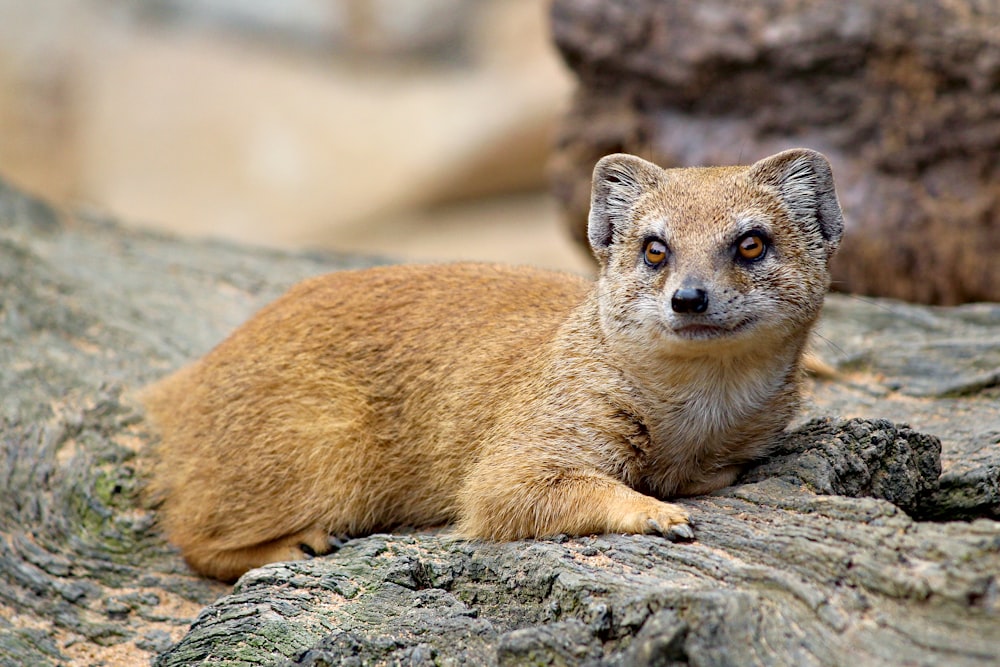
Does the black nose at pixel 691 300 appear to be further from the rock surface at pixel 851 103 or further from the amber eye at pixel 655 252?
the rock surface at pixel 851 103

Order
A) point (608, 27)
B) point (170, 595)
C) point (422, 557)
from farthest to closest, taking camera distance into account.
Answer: point (608, 27)
point (170, 595)
point (422, 557)

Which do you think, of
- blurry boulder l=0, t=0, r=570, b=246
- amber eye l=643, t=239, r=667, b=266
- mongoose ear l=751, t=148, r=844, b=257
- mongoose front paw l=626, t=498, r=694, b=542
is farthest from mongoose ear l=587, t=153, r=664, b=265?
blurry boulder l=0, t=0, r=570, b=246

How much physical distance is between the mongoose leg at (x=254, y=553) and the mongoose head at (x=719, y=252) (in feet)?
6.69

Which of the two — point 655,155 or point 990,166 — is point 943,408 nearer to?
point 990,166

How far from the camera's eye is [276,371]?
21.1 ft

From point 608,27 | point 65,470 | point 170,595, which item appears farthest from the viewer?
point 608,27

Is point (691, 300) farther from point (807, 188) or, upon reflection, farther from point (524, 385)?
point (524, 385)

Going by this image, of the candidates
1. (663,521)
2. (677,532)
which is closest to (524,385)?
(663,521)

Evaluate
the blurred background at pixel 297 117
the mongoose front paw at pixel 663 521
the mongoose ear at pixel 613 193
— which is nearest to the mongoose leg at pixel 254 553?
the mongoose front paw at pixel 663 521

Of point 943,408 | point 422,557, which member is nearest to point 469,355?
point 422,557

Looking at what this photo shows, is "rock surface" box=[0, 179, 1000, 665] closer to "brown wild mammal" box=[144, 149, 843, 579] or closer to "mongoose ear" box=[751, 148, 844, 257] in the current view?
"brown wild mammal" box=[144, 149, 843, 579]

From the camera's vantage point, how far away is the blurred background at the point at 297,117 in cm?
1938

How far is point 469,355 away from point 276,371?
3.72 ft

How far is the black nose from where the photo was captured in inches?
196
